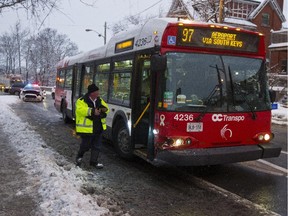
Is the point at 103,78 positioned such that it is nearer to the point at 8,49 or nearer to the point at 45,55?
the point at 45,55

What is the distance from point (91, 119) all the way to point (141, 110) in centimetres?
107

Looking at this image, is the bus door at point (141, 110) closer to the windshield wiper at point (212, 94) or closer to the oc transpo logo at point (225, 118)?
the windshield wiper at point (212, 94)

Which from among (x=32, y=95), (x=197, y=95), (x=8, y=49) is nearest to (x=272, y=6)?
(x=32, y=95)

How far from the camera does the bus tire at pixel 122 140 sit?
846cm

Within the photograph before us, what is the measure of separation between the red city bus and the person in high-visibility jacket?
704mm

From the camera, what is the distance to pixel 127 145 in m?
8.59

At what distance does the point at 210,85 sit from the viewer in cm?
717

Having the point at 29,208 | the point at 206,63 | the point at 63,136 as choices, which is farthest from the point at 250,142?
the point at 63,136

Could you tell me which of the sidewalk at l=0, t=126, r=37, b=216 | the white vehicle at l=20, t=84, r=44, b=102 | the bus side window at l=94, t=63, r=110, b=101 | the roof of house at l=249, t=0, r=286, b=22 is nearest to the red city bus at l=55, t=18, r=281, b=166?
the bus side window at l=94, t=63, r=110, b=101

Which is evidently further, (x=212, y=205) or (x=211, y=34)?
(x=211, y=34)

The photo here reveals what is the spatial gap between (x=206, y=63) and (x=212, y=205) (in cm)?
262

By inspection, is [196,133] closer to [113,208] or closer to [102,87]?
[113,208]

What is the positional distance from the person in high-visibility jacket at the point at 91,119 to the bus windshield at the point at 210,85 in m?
1.49

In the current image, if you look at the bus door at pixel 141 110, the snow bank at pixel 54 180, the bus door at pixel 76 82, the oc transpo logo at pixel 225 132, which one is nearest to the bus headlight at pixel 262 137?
the oc transpo logo at pixel 225 132
